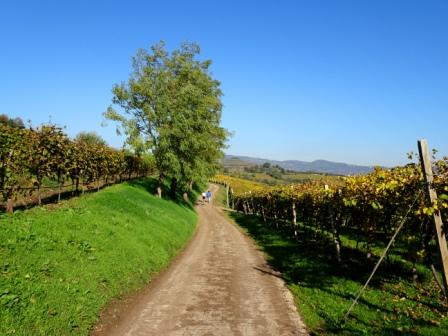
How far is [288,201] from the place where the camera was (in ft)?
117

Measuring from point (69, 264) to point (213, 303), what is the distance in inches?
192

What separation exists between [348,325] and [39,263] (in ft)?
30.1

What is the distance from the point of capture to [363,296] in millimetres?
14094

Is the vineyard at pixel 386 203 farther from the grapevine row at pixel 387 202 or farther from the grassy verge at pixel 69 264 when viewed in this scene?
the grassy verge at pixel 69 264

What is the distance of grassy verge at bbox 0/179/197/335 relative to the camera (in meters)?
9.70

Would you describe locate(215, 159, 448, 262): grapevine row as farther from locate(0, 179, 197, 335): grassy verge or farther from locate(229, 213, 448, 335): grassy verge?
locate(0, 179, 197, 335): grassy verge

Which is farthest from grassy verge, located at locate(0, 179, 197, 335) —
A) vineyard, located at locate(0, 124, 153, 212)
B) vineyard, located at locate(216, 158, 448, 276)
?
vineyard, located at locate(216, 158, 448, 276)

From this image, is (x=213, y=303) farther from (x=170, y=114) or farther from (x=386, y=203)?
(x=170, y=114)

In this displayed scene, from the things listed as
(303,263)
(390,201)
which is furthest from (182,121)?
(390,201)

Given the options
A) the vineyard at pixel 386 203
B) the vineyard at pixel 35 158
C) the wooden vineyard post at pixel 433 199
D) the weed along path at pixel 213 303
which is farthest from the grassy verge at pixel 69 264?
the wooden vineyard post at pixel 433 199

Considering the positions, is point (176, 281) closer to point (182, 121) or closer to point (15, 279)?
point (15, 279)

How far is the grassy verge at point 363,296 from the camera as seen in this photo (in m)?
11.3

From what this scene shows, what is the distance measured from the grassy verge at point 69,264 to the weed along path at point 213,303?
2.89 feet

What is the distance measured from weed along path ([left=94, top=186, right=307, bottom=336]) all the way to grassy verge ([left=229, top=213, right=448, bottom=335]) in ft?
2.66
